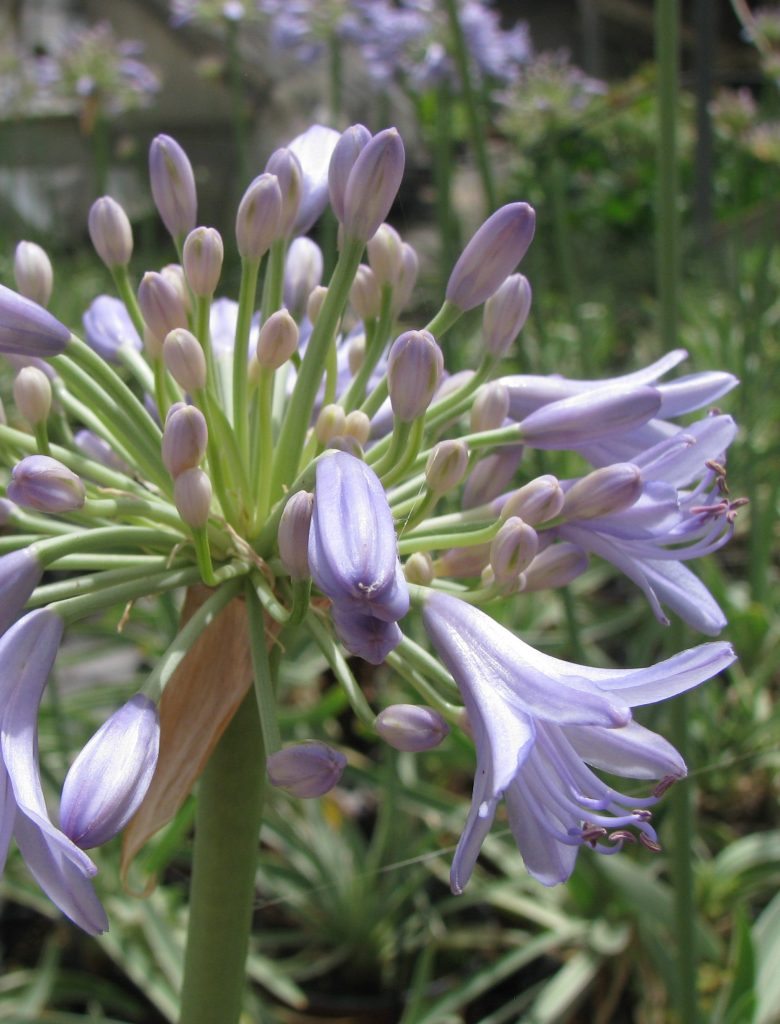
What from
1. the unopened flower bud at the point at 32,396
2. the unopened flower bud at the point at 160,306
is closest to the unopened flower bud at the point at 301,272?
the unopened flower bud at the point at 160,306

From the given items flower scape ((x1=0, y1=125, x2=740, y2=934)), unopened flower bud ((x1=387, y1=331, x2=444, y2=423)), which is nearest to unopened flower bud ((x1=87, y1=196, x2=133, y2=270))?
flower scape ((x1=0, y1=125, x2=740, y2=934))

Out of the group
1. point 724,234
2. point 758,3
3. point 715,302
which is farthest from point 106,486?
point 758,3

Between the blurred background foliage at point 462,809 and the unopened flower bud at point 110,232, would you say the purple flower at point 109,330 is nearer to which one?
the unopened flower bud at point 110,232

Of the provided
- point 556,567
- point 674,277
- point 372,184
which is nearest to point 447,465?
point 556,567

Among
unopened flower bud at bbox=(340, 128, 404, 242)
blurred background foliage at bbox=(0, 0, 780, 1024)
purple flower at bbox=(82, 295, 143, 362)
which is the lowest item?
blurred background foliage at bbox=(0, 0, 780, 1024)

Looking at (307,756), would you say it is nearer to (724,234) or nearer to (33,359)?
(33,359)

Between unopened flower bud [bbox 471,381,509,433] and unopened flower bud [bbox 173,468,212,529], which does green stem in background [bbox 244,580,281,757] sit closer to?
unopened flower bud [bbox 173,468,212,529]
